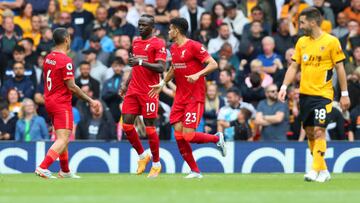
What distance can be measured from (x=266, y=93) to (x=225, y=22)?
3.45 metres

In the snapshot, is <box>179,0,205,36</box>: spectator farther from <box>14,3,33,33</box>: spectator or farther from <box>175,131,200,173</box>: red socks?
<box>175,131,200,173</box>: red socks

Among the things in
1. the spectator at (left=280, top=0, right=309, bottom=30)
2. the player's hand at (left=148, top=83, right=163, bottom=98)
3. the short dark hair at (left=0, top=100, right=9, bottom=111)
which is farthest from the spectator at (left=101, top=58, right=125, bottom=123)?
the player's hand at (left=148, top=83, right=163, bottom=98)

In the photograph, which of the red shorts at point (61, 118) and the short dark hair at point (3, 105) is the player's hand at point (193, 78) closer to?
the red shorts at point (61, 118)

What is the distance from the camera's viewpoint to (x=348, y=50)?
917 inches

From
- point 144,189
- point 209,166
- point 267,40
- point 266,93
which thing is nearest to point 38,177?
point 144,189

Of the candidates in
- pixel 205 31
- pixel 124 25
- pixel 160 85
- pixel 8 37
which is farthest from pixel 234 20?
pixel 160 85

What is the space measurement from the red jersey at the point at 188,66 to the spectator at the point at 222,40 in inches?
299

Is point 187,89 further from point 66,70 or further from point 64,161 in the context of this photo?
point 64,161

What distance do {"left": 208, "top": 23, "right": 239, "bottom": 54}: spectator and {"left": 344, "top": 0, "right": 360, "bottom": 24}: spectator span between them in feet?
9.14

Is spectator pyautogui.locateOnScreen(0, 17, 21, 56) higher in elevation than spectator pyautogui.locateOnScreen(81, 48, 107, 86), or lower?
higher

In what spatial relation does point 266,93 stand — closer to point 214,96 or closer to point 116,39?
point 214,96

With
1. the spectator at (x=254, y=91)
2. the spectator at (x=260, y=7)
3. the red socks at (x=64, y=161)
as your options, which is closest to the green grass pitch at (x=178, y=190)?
the red socks at (x=64, y=161)

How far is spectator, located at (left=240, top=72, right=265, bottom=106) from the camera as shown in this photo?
874 inches

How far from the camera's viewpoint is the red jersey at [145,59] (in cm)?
1648
